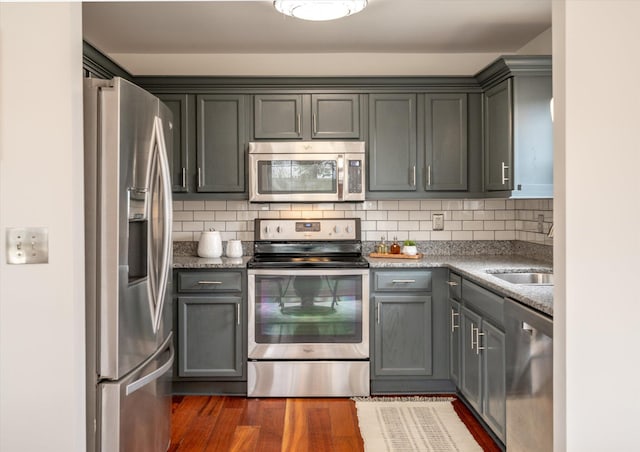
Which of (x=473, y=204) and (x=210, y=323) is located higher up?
(x=473, y=204)

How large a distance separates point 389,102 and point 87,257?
2466mm

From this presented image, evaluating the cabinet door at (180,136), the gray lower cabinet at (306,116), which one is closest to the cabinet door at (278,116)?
the gray lower cabinet at (306,116)

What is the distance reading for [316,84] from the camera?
3.87 metres

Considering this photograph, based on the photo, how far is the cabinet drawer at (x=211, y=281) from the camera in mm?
3635

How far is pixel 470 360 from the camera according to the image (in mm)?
3262

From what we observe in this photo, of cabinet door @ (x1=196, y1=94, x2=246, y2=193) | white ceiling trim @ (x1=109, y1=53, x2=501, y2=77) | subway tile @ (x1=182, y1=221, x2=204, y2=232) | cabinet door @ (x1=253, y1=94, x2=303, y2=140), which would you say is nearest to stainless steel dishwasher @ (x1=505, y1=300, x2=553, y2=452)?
cabinet door @ (x1=253, y1=94, x2=303, y2=140)

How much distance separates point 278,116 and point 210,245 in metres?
1.02

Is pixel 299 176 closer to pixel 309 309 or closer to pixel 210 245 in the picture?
pixel 210 245
